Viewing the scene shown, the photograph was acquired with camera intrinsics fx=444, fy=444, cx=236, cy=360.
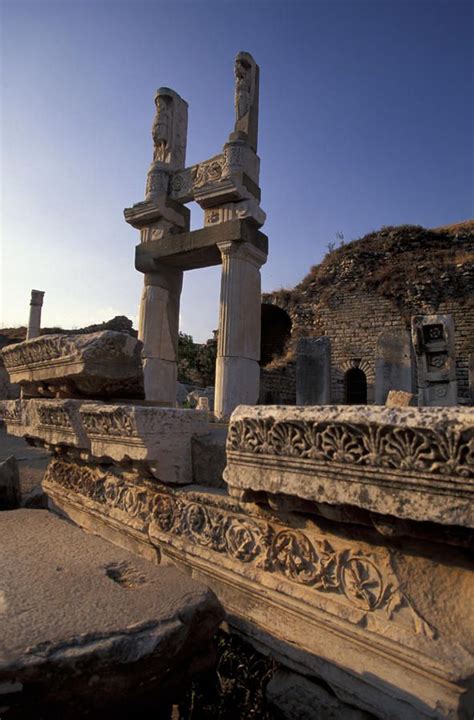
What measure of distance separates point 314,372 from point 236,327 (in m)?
5.28

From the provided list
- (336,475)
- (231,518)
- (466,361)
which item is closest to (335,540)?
(336,475)

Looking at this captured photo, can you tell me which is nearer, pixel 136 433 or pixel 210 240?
pixel 136 433

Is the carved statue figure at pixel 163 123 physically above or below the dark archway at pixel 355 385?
above

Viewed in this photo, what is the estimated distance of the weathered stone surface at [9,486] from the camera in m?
2.90

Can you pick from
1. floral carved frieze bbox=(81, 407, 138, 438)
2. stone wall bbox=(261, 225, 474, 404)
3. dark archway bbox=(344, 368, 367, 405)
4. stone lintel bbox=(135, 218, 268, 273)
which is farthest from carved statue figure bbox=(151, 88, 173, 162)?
dark archway bbox=(344, 368, 367, 405)

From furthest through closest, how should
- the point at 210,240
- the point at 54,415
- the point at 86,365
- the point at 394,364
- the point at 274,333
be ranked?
1. the point at 274,333
2. the point at 394,364
3. the point at 210,240
4. the point at 54,415
5. the point at 86,365

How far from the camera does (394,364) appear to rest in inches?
418

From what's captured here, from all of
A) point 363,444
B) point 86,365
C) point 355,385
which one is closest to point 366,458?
point 363,444

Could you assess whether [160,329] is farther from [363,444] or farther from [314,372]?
[363,444]

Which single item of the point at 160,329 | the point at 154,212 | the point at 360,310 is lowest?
the point at 160,329

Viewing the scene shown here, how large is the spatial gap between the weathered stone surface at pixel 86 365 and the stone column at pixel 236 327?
3.21 m

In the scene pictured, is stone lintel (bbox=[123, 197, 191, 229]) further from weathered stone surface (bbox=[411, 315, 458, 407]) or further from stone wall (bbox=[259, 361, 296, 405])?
stone wall (bbox=[259, 361, 296, 405])

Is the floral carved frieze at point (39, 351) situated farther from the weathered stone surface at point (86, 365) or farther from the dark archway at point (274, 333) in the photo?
the dark archway at point (274, 333)

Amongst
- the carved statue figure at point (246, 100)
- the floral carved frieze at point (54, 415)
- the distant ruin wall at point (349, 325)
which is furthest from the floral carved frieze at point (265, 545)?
the distant ruin wall at point (349, 325)
